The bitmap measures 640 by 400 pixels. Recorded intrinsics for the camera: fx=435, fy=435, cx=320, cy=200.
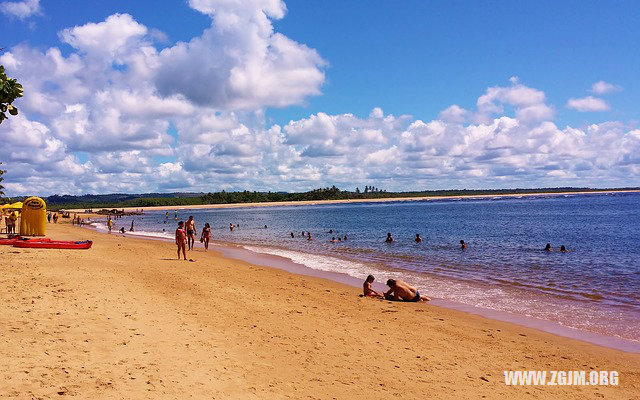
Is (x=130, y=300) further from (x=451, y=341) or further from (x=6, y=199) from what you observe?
(x=6, y=199)

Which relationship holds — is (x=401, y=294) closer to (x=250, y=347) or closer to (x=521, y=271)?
(x=250, y=347)

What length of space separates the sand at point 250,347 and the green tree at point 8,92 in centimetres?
379

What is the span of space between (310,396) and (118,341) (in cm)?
374

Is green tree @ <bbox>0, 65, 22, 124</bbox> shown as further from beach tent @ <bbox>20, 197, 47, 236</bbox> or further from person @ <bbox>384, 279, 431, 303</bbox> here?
beach tent @ <bbox>20, 197, 47, 236</bbox>

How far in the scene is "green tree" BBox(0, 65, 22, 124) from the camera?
6.95 m

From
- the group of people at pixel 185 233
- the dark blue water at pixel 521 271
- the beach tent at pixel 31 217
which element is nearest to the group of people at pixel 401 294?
the dark blue water at pixel 521 271

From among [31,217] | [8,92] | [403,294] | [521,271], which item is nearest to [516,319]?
[403,294]

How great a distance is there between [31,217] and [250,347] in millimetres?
23495

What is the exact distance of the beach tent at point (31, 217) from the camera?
2544 cm

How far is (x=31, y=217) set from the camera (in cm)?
2569

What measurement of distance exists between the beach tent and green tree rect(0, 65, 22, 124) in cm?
2145

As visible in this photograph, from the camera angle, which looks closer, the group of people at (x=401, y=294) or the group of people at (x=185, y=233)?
the group of people at (x=401, y=294)

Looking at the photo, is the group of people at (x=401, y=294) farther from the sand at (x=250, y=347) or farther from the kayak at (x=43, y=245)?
the kayak at (x=43, y=245)

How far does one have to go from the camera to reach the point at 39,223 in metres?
25.9
